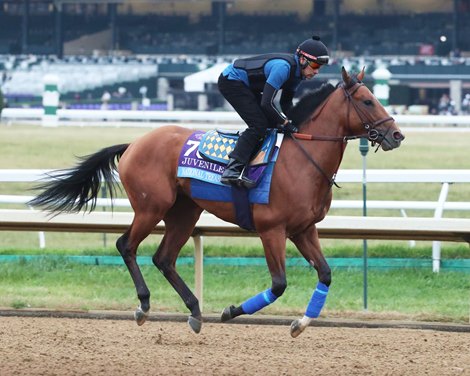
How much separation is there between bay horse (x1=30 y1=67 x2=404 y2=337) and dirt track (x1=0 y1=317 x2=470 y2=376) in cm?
24

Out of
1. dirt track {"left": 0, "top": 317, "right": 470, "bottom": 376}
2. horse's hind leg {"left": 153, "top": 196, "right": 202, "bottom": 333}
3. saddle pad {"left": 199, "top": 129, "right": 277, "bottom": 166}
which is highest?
saddle pad {"left": 199, "top": 129, "right": 277, "bottom": 166}

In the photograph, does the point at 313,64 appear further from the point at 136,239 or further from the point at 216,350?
the point at 216,350

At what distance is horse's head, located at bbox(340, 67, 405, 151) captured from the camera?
6.47 m

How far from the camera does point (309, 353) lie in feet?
21.3

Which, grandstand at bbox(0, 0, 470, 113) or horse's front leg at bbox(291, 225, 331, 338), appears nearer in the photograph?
horse's front leg at bbox(291, 225, 331, 338)

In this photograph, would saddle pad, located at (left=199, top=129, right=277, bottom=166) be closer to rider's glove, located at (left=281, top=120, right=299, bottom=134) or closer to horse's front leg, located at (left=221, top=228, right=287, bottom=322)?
rider's glove, located at (left=281, top=120, right=299, bottom=134)

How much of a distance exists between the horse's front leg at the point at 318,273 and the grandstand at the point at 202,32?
1504 inches

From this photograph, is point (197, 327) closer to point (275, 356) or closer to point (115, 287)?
point (275, 356)

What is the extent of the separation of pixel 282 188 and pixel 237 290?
251 cm

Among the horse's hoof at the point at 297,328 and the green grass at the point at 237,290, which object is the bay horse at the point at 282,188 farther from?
the green grass at the point at 237,290

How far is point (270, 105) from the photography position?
21.4 feet

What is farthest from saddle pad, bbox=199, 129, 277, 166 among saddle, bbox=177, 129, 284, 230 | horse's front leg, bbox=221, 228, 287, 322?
horse's front leg, bbox=221, 228, 287, 322

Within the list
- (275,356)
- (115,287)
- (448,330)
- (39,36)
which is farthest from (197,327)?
(39,36)

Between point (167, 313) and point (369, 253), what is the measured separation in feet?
9.75
